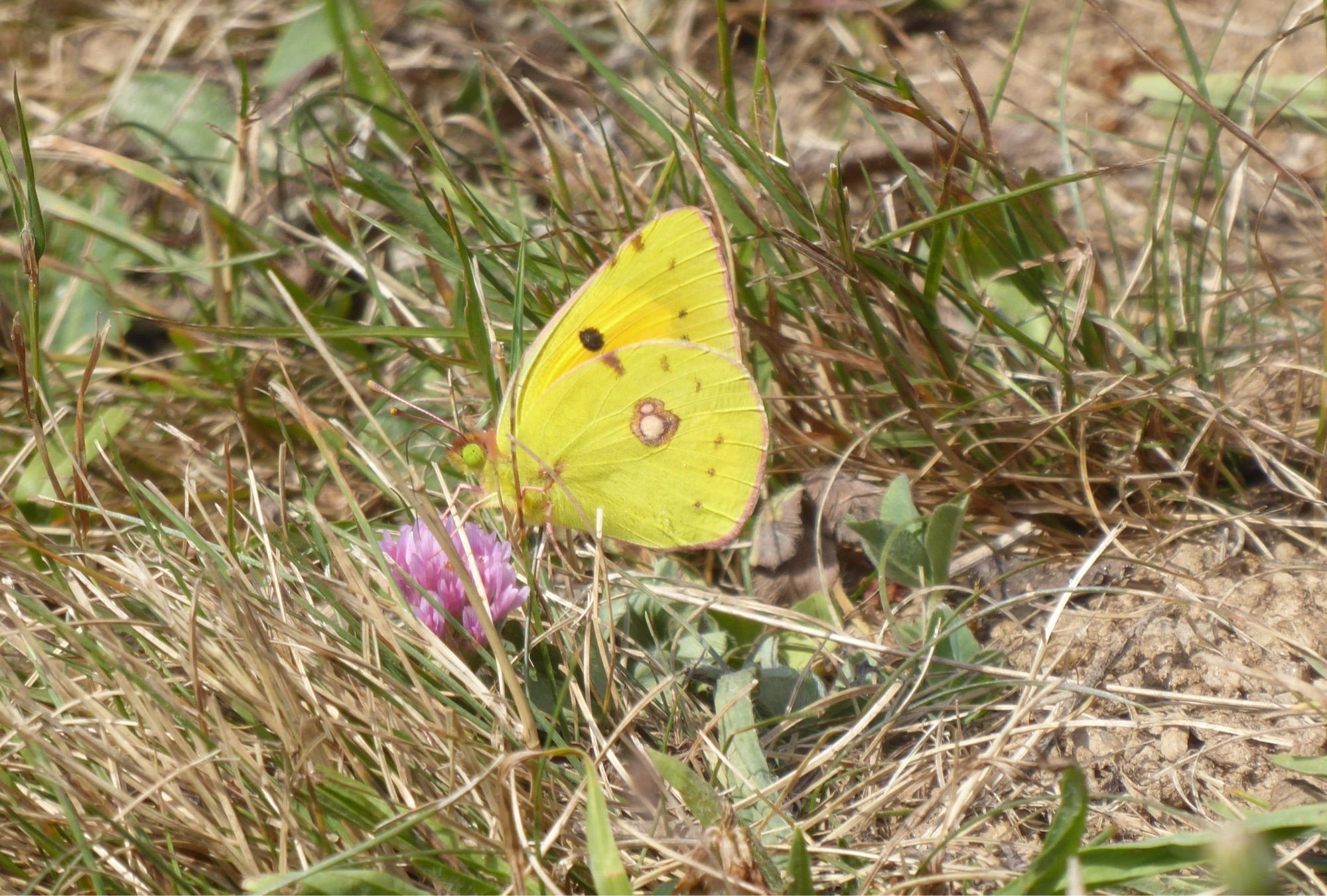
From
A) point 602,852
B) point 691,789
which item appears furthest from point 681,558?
point 602,852

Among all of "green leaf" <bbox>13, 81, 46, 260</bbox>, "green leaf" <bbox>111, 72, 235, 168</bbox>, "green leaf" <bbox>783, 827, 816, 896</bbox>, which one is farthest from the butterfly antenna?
"green leaf" <bbox>111, 72, 235, 168</bbox>

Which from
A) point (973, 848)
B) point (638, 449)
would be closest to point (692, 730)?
point (973, 848)

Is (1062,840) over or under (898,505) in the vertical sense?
under

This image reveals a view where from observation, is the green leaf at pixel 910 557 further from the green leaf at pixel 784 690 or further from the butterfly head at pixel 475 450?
the butterfly head at pixel 475 450

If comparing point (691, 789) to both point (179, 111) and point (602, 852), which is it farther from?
point (179, 111)

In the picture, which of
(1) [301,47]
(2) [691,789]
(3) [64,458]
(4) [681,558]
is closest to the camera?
(2) [691,789]

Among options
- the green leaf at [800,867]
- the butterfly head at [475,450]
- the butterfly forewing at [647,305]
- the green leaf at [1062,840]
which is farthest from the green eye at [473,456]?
the green leaf at [1062,840]

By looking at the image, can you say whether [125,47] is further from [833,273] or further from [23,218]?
[833,273]
